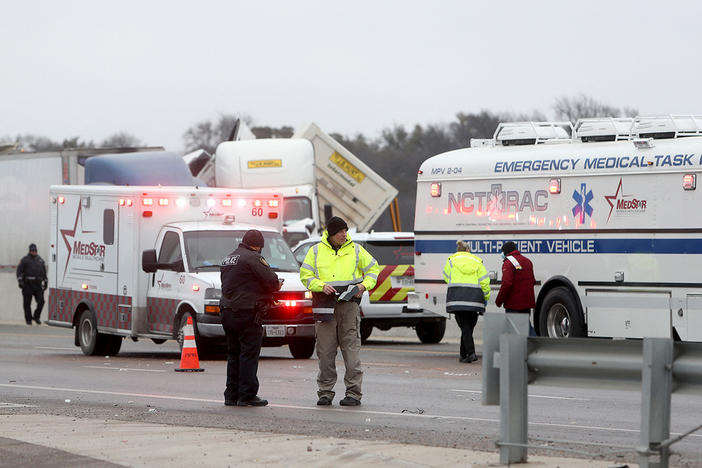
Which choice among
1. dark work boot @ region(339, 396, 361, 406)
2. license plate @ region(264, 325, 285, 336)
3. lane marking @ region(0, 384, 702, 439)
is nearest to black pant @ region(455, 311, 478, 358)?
license plate @ region(264, 325, 285, 336)

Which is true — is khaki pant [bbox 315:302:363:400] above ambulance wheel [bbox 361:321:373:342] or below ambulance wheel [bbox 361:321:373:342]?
above

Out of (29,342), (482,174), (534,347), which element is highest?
(482,174)

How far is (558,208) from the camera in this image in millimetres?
20750

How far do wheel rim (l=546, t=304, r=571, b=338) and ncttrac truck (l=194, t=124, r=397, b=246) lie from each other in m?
11.0

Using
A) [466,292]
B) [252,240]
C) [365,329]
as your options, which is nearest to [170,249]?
[466,292]

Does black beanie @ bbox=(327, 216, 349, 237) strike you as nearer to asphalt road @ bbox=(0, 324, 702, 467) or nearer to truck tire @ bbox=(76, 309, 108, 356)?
asphalt road @ bbox=(0, 324, 702, 467)

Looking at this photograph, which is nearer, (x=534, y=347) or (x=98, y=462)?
(x=534, y=347)

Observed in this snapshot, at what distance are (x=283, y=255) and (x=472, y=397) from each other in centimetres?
735

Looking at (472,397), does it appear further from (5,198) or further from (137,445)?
(5,198)

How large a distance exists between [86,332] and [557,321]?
293 inches

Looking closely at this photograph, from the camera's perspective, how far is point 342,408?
45.4ft

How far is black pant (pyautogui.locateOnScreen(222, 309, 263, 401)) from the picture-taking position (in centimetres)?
1411

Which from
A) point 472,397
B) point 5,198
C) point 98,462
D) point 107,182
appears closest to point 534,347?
point 98,462

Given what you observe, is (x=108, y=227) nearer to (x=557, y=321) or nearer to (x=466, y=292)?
(x=466, y=292)
